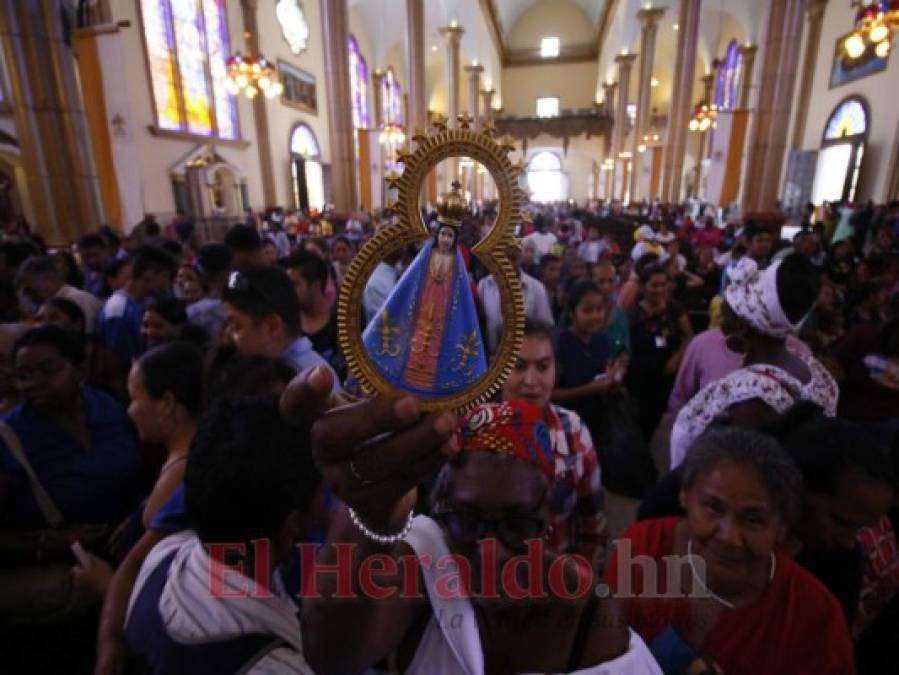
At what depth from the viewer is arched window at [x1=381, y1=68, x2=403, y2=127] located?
26.2 meters

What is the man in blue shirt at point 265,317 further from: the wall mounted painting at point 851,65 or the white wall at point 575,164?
the white wall at point 575,164

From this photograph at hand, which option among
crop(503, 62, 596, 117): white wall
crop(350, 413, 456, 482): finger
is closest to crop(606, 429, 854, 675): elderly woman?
crop(350, 413, 456, 482): finger

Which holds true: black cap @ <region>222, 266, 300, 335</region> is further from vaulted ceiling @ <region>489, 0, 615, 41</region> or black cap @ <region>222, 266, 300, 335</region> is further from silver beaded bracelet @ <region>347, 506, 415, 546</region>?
vaulted ceiling @ <region>489, 0, 615, 41</region>

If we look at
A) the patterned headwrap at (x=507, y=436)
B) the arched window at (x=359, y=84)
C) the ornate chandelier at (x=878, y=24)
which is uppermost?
the arched window at (x=359, y=84)

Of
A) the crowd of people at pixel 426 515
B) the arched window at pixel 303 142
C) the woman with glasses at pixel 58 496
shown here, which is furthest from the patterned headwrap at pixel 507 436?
the arched window at pixel 303 142

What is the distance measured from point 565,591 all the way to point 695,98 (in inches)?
1480

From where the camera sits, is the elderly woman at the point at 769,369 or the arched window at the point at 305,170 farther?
the arched window at the point at 305,170

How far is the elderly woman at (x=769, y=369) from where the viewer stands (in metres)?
1.76

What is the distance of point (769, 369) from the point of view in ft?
5.94

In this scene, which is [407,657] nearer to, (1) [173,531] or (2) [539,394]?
(1) [173,531]

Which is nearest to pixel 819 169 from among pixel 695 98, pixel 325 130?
pixel 695 98

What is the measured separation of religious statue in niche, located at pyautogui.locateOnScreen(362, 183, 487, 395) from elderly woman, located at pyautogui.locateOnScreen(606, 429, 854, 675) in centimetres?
86

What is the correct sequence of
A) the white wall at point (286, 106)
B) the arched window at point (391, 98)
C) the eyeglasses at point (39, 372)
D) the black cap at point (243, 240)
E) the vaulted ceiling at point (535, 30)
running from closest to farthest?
the eyeglasses at point (39, 372) → the black cap at point (243, 240) → the white wall at point (286, 106) → the vaulted ceiling at point (535, 30) → the arched window at point (391, 98)

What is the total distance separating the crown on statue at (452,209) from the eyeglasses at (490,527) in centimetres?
61
